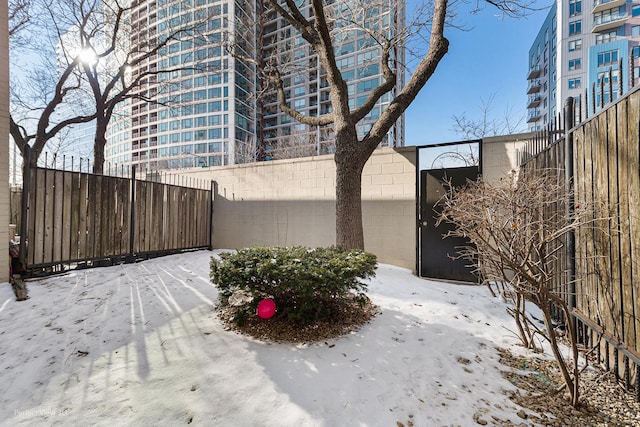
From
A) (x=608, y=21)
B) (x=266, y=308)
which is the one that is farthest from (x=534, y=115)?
(x=266, y=308)

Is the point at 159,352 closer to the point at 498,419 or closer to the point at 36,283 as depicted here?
the point at 498,419

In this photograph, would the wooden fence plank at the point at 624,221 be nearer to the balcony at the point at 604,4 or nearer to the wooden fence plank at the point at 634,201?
the wooden fence plank at the point at 634,201

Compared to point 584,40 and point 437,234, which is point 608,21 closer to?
point 584,40

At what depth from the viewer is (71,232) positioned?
4828mm

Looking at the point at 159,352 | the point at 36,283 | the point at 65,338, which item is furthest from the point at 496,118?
the point at 36,283

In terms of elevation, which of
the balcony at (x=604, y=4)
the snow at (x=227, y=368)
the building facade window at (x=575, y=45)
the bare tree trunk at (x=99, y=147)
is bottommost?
the snow at (x=227, y=368)

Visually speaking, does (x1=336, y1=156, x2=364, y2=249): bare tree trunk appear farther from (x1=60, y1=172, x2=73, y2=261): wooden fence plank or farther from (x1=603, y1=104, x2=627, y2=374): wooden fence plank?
(x1=60, y1=172, x2=73, y2=261): wooden fence plank

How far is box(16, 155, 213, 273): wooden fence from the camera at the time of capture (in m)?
4.40

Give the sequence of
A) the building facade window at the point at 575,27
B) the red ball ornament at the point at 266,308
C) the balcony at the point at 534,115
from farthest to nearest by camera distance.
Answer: the balcony at the point at 534,115, the building facade window at the point at 575,27, the red ball ornament at the point at 266,308

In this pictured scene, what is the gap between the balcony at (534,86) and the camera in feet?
104

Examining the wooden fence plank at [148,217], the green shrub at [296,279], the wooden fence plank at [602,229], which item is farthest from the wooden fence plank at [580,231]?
the wooden fence plank at [148,217]

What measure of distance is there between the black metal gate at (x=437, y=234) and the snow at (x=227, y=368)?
1.44m

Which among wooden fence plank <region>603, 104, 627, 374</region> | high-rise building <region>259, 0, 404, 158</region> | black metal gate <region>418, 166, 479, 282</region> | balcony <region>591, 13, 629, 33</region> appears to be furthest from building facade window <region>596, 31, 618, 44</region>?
wooden fence plank <region>603, 104, 627, 374</region>

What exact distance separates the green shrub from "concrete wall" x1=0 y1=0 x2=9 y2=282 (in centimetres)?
403
